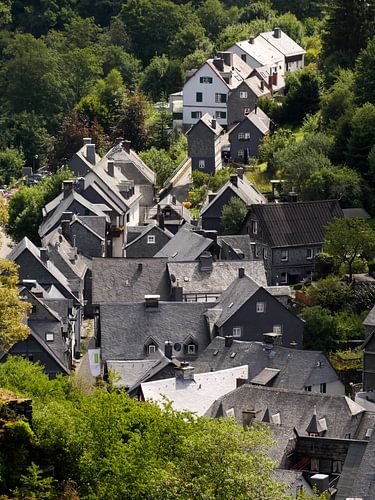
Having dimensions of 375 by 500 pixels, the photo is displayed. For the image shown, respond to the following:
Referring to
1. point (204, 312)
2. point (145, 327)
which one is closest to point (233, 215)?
point (204, 312)

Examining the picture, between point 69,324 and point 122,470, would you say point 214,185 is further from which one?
point 122,470

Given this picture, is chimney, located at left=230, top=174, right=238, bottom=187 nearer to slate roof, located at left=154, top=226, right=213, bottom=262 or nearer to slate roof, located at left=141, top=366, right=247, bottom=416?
slate roof, located at left=154, top=226, right=213, bottom=262

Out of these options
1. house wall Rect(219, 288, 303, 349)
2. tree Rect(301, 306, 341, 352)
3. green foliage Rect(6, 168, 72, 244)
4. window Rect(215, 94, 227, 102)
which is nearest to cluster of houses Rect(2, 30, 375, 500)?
house wall Rect(219, 288, 303, 349)

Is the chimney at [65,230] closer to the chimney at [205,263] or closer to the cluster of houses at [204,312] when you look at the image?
the cluster of houses at [204,312]

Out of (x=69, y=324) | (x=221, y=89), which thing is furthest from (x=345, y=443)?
(x=221, y=89)

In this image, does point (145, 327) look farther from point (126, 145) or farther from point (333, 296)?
point (126, 145)

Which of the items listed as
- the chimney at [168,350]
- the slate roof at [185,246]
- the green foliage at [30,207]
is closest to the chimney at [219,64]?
the green foliage at [30,207]
